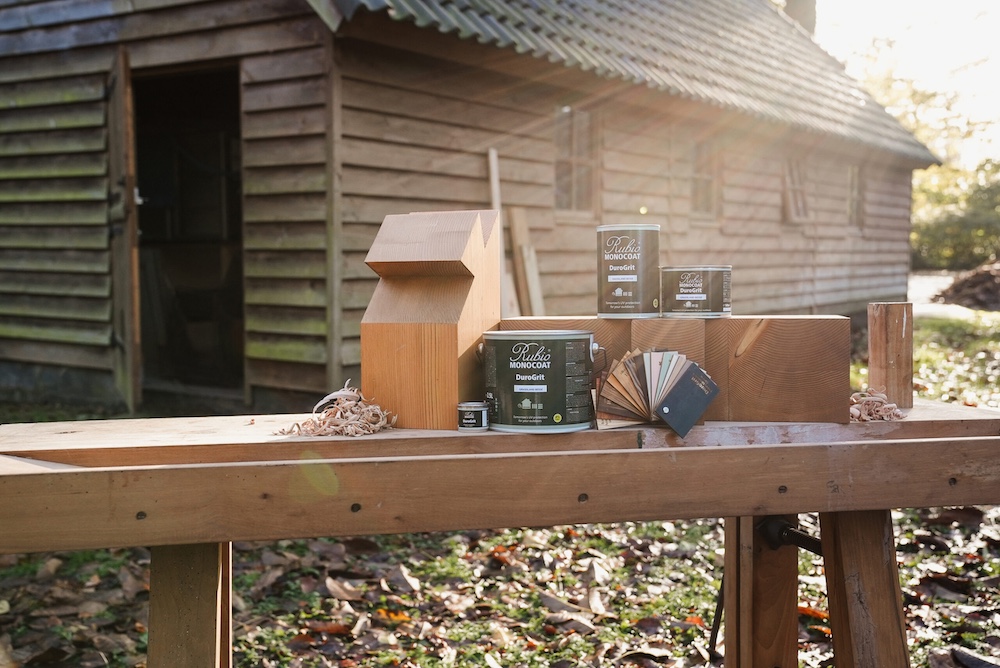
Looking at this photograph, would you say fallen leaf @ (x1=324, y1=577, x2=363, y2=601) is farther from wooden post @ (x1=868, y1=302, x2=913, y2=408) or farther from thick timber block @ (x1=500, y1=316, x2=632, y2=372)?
wooden post @ (x1=868, y1=302, x2=913, y2=408)

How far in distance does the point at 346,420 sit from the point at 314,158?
446 cm

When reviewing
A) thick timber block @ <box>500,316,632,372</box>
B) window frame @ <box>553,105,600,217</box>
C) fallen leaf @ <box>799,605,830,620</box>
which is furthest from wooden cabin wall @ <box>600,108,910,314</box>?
thick timber block @ <box>500,316,632,372</box>

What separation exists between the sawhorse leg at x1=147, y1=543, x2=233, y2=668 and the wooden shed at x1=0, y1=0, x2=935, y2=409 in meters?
4.35

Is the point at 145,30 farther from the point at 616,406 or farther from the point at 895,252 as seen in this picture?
the point at 895,252

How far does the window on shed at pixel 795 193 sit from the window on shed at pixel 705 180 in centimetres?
185

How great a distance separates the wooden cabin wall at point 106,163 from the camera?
630 centimetres

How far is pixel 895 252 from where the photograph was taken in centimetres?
1570

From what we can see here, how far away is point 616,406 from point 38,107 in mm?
7596

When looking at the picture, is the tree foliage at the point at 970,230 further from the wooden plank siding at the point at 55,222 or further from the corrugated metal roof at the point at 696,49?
the wooden plank siding at the point at 55,222

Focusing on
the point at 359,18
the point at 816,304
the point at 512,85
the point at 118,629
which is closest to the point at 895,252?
the point at 816,304

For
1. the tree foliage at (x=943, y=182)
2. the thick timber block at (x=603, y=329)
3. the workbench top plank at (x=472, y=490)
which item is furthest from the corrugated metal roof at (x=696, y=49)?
the tree foliage at (x=943, y=182)

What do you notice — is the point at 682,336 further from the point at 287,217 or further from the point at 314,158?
the point at 287,217

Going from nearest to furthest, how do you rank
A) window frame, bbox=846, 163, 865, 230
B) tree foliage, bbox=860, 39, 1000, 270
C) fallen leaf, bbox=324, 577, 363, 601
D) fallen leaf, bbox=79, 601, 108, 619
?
1. fallen leaf, bbox=79, 601, 108, 619
2. fallen leaf, bbox=324, 577, 363, 601
3. window frame, bbox=846, 163, 865, 230
4. tree foliage, bbox=860, 39, 1000, 270

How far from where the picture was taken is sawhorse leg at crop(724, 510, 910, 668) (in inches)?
81.7
